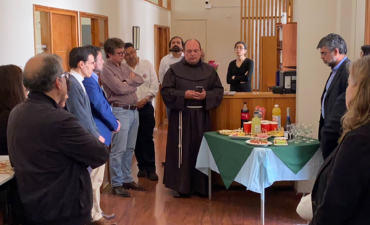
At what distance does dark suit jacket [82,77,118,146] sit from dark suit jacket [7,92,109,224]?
137cm

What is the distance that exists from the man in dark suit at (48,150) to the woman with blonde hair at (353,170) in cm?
111

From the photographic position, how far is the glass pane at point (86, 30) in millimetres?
5832

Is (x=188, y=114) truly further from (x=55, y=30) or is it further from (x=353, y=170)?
(x=353, y=170)

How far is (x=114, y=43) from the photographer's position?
14.6 feet

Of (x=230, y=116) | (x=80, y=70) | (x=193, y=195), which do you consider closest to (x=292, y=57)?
(x=230, y=116)

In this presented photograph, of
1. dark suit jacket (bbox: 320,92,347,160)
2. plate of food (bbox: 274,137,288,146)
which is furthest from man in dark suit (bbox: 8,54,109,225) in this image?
plate of food (bbox: 274,137,288,146)

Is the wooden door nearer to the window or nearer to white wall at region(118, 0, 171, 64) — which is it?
white wall at region(118, 0, 171, 64)

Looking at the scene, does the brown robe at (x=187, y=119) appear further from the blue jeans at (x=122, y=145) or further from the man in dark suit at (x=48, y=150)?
the man in dark suit at (x=48, y=150)

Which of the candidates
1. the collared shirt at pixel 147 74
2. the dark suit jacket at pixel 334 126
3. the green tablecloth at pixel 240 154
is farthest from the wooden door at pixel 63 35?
the dark suit jacket at pixel 334 126

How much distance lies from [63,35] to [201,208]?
2.53 meters

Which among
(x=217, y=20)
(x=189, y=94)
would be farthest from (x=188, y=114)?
(x=217, y=20)

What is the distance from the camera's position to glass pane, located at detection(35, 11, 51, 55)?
4.61 m

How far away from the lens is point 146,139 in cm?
537

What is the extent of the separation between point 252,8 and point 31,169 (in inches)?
371
